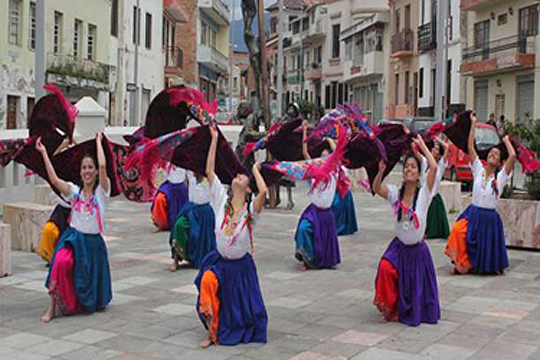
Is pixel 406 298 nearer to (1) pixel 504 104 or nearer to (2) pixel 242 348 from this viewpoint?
(2) pixel 242 348

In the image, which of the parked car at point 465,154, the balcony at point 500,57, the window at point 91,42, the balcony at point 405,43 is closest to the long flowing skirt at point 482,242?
the parked car at point 465,154

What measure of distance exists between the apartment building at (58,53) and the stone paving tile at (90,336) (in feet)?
52.7

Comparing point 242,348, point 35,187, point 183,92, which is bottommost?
point 242,348

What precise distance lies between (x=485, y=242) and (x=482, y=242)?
4 centimetres

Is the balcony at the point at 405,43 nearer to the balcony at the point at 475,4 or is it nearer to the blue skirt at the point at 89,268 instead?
the balcony at the point at 475,4

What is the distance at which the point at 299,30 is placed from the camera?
68500 millimetres

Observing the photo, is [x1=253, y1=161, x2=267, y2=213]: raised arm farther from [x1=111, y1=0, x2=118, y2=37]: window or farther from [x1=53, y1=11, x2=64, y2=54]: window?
[x1=111, y1=0, x2=118, y2=37]: window

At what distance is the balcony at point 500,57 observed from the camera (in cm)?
2998

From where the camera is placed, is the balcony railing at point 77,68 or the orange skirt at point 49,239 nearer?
the orange skirt at point 49,239

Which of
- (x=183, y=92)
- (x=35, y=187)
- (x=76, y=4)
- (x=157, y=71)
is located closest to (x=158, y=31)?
(x=157, y=71)

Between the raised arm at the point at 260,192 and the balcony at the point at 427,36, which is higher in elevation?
the balcony at the point at 427,36

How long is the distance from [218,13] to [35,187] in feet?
135

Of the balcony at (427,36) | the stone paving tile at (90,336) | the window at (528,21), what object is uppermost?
the balcony at (427,36)

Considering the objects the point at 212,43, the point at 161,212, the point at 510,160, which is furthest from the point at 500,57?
the point at 212,43
